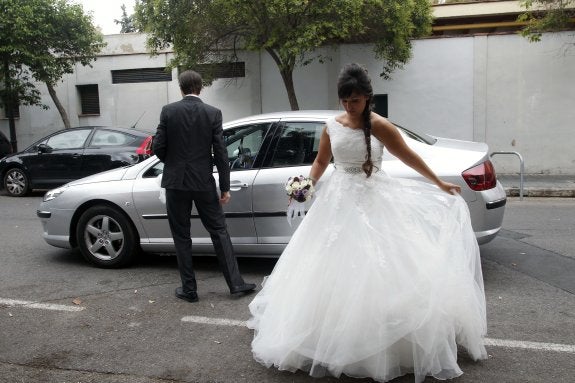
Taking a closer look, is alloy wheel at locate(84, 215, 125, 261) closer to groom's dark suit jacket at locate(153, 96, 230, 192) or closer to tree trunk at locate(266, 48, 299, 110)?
groom's dark suit jacket at locate(153, 96, 230, 192)

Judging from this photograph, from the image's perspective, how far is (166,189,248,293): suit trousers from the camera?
14.9 feet

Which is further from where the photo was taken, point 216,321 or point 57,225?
point 57,225

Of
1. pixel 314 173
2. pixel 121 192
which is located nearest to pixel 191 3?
pixel 121 192

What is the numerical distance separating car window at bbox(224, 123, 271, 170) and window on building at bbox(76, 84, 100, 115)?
13.3 metres

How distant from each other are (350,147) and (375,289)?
2.84ft

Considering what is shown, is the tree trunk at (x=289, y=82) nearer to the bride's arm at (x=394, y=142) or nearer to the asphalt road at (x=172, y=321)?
the asphalt road at (x=172, y=321)

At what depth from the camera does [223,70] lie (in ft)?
50.1

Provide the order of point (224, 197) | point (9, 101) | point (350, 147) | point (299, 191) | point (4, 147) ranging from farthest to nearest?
1. point (9, 101)
2. point (4, 147)
3. point (224, 197)
4. point (299, 191)
5. point (350, 147)

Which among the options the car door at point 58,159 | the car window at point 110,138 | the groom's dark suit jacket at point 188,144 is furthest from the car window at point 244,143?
the car door at point 58,159

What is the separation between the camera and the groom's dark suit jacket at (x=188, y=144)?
4.45 m

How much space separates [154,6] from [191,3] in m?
0.86

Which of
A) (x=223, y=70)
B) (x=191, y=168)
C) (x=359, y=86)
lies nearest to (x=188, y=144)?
(x=191, y=168)

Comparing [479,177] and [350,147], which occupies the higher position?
[350,147]

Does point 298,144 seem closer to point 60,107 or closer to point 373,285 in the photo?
point 373,285
